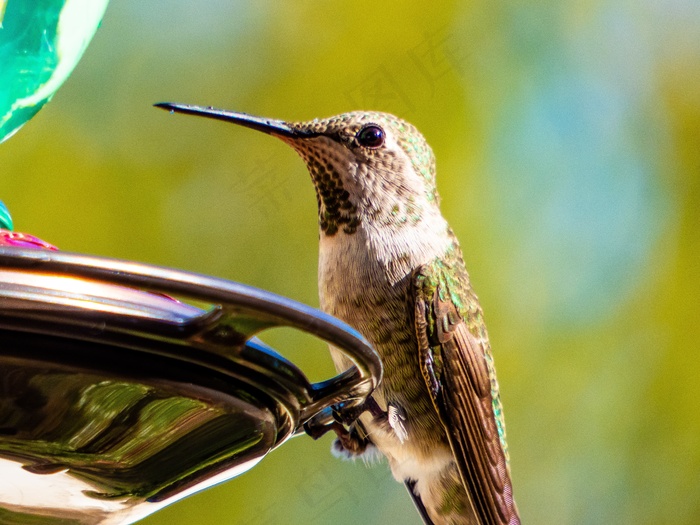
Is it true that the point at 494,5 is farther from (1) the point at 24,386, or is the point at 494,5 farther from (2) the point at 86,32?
(1) the point at 24,386

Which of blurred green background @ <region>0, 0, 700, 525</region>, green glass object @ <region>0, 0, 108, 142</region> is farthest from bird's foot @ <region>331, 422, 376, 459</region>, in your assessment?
green glass object @ <region>0, 0, 108, 142</region>

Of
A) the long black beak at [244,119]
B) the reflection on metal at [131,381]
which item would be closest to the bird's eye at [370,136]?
→ the long black beak at [244,119]

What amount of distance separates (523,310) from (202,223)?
1.67 metres

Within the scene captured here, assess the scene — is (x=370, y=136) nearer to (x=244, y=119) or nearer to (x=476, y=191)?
(x=244, y=119)

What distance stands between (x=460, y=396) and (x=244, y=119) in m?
1.21

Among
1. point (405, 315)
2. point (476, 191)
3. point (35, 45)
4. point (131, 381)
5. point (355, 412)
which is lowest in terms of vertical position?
point (131, 381)

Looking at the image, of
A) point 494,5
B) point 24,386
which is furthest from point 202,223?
point 24,386

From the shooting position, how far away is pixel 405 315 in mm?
3646

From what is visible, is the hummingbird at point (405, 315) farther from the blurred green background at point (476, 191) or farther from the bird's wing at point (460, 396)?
the blurred green background at point (476, 191)

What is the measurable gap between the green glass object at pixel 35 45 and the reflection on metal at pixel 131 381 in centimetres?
99

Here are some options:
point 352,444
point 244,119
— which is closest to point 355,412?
point 352,444

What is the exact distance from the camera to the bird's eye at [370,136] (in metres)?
3.86

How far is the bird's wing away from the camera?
11.9 ft

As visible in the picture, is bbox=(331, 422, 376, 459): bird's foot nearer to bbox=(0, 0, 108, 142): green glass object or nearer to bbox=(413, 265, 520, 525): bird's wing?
bbox=(413, 265, 520, 525): bird's wing
